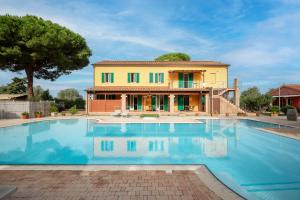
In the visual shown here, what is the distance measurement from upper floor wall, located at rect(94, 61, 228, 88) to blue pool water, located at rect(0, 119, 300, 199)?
16.0m

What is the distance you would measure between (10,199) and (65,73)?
27.8 meters

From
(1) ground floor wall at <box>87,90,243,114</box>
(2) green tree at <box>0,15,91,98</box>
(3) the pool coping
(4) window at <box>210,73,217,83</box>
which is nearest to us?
(3) the pool coping

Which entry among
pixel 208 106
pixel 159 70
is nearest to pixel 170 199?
pixel 208 106

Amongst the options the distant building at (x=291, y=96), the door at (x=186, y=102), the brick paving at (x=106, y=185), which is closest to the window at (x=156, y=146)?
the brick paving at (x=106, y=185)

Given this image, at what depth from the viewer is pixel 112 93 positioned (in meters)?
26.4

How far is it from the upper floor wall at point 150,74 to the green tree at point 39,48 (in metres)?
3.46

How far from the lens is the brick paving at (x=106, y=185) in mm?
3906

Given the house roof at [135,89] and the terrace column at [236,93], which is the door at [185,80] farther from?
the terrace column at [236,93]

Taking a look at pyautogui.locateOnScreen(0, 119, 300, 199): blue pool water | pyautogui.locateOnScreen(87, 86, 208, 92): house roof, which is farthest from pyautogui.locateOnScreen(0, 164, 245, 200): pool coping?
pyautogui.locateOnScreen(87, 86, 208, 92): house roof

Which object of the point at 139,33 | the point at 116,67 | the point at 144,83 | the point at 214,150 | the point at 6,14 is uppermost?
the point at 6,14

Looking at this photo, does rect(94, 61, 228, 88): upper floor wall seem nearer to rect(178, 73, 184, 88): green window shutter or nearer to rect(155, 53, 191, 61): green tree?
rect(178, 73, 184, 88): green window shutter

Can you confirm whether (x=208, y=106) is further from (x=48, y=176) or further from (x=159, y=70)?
(x=48, y=176)

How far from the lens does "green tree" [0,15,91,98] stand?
23.3 meters

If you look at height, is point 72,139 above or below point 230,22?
below
